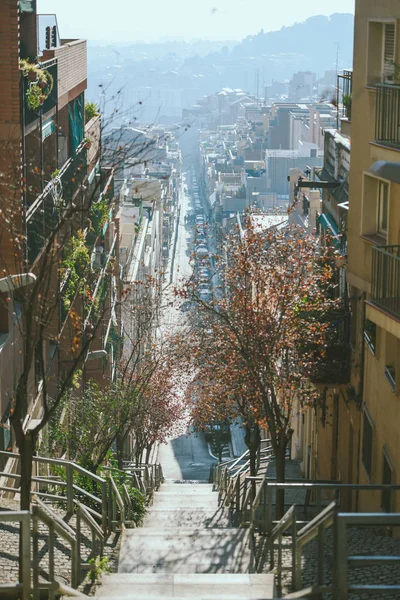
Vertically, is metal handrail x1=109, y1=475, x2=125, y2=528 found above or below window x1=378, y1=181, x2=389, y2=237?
below

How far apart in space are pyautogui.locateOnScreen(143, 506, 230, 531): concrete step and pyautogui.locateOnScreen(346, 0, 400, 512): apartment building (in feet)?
8.85

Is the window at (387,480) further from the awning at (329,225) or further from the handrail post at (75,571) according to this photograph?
the awning at (329,225)

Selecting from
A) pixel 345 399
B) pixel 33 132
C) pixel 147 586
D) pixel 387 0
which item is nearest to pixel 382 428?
pixel 345 399

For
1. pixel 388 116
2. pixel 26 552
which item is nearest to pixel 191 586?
pixel 26 552

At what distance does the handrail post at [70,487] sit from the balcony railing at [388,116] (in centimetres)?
639

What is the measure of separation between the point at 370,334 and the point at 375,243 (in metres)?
2.22

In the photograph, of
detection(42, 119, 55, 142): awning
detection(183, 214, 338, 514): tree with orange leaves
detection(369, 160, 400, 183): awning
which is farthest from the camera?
detection(42, 119, 55, 142): awning

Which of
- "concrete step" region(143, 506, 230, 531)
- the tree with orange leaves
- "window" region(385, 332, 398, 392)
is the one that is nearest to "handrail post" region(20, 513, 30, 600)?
"concrete step" region(143, 506, 230, 531)

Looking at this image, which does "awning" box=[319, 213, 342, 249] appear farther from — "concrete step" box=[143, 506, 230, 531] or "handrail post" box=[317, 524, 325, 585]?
"handrail post" box=[317, 524, 325, 585]

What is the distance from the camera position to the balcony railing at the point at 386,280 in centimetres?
1476

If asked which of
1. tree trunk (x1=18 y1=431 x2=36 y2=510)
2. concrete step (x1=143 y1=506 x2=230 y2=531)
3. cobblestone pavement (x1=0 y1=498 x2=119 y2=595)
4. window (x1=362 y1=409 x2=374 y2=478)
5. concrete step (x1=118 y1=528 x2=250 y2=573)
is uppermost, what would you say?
tree trunk (x1=18 y1=431 x2=36 y2=510)

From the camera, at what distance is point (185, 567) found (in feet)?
43.3

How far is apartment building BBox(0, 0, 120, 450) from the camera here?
1693 cm

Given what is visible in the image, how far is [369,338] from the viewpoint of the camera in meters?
19.9
